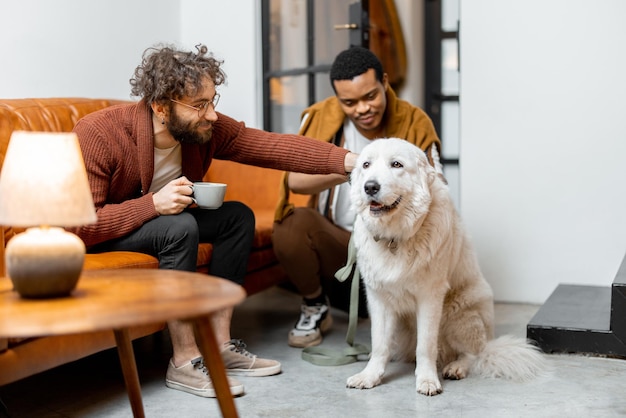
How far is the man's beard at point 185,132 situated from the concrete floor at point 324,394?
836mm

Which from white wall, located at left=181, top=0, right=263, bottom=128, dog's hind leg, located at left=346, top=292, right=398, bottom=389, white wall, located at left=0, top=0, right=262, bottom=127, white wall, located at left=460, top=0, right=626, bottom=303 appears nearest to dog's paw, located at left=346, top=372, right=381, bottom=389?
dog's hind leg, located at left=346, top=292, right=398, bottom=389

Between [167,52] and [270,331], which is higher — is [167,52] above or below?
above

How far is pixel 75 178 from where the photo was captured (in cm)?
135

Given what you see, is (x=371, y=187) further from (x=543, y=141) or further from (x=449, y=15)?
(x=449, y=15)

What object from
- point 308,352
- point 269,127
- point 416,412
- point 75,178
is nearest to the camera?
point 75,178

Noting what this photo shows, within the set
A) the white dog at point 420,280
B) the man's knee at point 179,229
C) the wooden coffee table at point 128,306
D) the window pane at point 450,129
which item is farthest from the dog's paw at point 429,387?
the window pane at point 450,129

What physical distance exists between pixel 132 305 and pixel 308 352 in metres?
1.59

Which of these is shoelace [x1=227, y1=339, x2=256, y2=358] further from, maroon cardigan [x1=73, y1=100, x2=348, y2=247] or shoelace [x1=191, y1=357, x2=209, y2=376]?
maroon cardigan [x1=73, y1=100, x2=348, y2=247]

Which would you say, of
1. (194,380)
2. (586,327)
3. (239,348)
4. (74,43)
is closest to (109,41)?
(74,43)

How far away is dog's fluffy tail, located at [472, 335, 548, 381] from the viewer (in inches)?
96.4

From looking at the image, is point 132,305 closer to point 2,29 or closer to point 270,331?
point 270,331

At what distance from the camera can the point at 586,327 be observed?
2.72 metres

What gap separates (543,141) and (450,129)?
2.12 meters

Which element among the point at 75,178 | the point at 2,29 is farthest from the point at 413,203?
the point at 2,29
